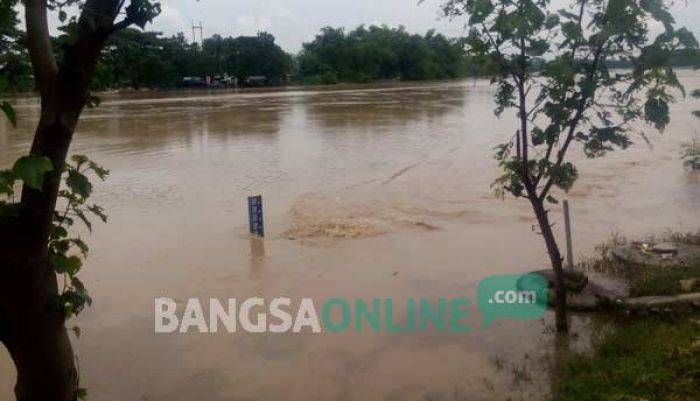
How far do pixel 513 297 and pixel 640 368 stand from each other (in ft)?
8.23

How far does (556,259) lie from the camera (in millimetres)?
5121

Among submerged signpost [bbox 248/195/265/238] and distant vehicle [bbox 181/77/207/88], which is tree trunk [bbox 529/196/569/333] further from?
distant vehicle [bbox 181/77/207/88]

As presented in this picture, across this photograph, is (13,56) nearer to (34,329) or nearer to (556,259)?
(34,329)

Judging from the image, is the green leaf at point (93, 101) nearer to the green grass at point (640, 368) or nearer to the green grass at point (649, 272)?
the green grass at point (640, 368)

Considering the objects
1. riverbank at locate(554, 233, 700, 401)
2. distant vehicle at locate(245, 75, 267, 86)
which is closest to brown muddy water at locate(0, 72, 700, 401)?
riverbank at locate(554, 233, 700, 401)

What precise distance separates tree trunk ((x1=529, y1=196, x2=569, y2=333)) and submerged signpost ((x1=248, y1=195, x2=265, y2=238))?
493cm

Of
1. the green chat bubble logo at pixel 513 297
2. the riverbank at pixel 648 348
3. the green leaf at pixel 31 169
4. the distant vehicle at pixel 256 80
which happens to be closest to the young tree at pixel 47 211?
the green leaf at pixel 31 169

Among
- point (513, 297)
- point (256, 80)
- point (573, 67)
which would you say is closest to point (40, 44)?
point (573, 67)

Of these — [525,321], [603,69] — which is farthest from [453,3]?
[525,321]

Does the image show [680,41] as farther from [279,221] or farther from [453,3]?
[279,221]

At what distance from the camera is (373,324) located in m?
6.12

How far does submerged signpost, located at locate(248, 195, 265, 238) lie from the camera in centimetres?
921

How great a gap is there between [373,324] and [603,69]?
10.1 ft

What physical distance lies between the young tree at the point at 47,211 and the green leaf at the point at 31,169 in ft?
1.18
